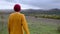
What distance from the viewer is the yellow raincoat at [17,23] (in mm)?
3834

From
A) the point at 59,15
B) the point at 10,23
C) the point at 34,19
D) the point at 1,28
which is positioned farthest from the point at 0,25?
the point at 10,23

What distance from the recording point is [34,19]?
13398 mm

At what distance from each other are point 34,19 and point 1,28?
141 inches

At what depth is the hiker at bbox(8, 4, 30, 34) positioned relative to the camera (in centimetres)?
383

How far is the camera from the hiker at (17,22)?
383 cm

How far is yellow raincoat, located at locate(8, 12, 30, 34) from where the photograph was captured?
151 inches

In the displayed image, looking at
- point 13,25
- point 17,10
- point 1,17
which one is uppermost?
point 17,10

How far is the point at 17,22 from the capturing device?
12.7 feet

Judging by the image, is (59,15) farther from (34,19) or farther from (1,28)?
(1,28)

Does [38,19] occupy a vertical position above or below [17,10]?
below

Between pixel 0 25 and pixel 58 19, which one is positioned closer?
pixel 0 25

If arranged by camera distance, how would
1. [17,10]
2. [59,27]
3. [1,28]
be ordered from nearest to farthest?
[17,10] < [1,28] < [59,27]

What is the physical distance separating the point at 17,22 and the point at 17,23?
18 mm

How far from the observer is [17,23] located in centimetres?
386
